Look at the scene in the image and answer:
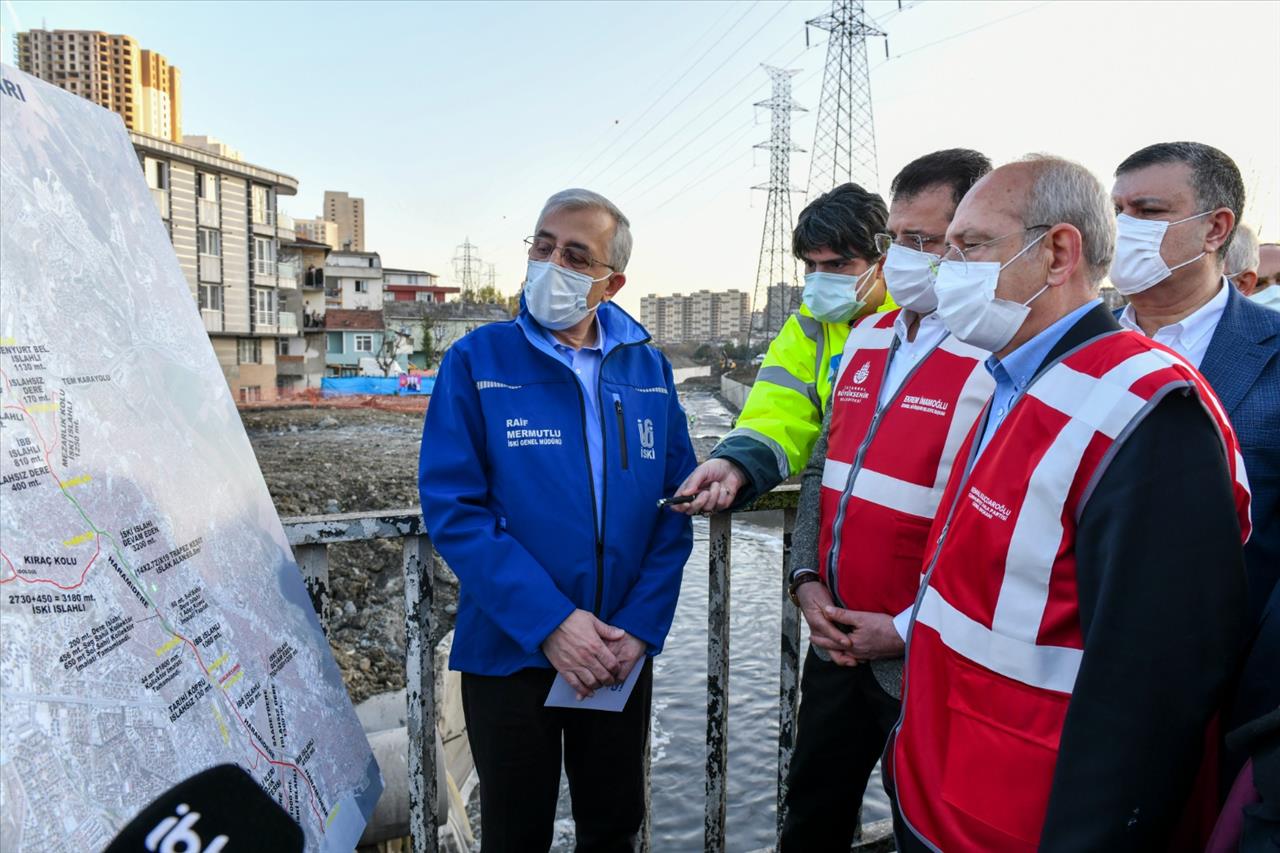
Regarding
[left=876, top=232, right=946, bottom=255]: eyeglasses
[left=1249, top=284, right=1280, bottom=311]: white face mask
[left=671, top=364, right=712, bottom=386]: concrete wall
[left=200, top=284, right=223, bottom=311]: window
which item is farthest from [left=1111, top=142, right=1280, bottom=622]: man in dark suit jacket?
[left=671, top=364, right=712, bottom=386]: concrete wall

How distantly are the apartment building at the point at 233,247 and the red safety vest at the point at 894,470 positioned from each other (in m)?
40.7

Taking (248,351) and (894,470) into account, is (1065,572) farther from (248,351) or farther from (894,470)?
(248,351)

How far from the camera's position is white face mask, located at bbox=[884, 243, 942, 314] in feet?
7.55

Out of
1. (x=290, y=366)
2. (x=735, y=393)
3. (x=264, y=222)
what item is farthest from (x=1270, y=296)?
(x=290, y=366)

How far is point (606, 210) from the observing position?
8.60ft

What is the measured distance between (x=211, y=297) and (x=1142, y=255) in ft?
146

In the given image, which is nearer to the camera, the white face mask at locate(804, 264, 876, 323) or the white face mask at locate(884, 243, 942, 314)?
the white face mask at locate(884, 243, 942, 314)

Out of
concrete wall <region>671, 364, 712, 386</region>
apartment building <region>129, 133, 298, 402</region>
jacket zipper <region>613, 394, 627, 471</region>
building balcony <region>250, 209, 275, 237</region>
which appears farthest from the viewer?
concrete wall <region>671, 364, 712, 386</region>

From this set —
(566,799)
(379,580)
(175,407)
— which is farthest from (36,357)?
(379,580)

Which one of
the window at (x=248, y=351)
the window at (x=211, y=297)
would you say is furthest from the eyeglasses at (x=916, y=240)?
the window at (x=248, y=351)

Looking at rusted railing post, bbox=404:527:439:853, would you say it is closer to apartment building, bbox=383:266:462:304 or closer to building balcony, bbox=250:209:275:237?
building balcony, bbox=250:209:275:237

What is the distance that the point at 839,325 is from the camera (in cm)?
272

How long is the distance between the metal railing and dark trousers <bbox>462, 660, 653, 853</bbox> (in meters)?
0.14

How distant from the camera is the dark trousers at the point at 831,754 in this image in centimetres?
229
